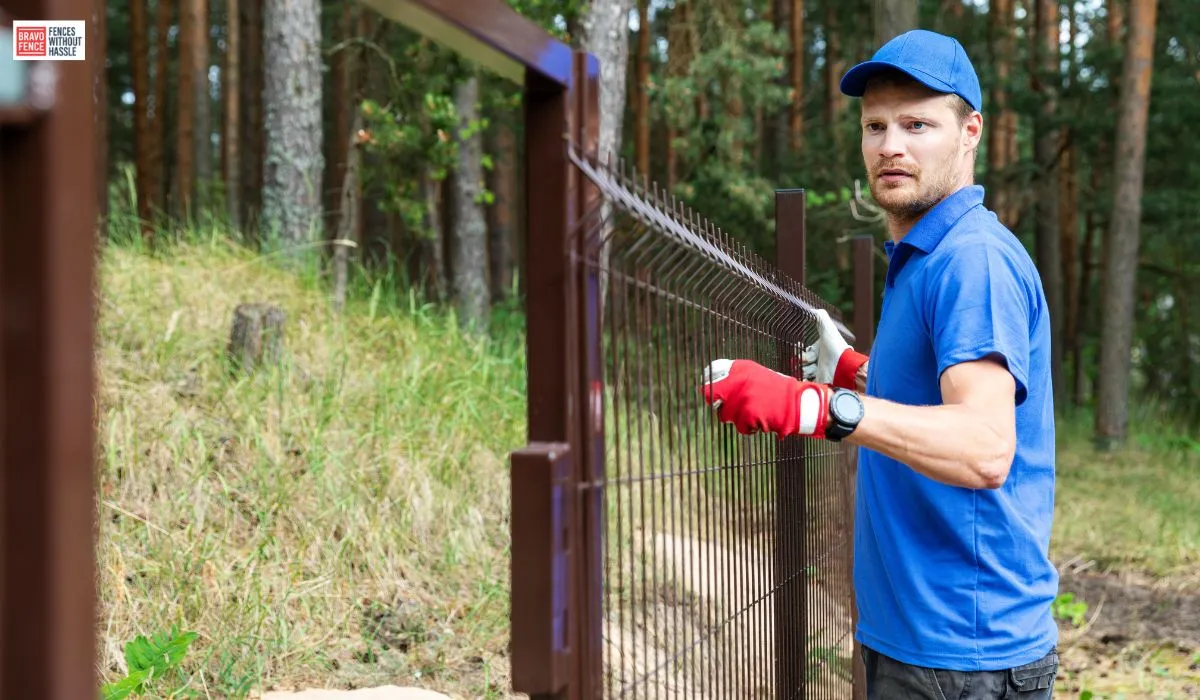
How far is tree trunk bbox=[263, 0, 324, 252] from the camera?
907 cm

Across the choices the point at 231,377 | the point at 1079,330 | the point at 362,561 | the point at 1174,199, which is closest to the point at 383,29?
the point at 231,377

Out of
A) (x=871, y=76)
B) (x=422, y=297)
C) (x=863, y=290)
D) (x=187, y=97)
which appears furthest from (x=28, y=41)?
(x=187, y=97)

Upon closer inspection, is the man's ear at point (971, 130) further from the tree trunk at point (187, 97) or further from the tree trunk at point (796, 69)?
the tree trunk at point (796, 69)

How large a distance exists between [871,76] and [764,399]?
0.97 meters

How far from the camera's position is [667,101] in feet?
43.5

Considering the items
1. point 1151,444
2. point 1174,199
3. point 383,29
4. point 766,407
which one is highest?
point 383,29

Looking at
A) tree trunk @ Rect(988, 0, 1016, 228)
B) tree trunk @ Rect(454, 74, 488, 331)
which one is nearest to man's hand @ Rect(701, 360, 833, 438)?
tree trunk @ Rect(454, 74, 488, 331)

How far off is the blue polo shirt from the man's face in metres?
0.07

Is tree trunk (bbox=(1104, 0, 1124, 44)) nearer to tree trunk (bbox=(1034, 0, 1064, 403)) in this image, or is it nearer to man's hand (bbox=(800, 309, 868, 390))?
tree trunk (bbox=(1034, 0, 1064, 403))

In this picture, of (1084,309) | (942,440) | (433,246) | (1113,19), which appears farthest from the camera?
(1084,309)

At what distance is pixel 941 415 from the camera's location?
6.77 ft

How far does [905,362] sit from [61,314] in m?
1.82

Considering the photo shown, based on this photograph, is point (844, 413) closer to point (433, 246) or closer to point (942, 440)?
point (942, 440)

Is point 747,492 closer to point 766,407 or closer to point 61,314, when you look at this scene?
point 766,407
